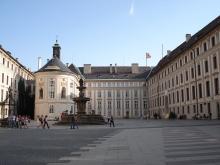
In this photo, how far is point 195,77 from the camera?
54.4 m

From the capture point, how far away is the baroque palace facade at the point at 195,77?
46125mm

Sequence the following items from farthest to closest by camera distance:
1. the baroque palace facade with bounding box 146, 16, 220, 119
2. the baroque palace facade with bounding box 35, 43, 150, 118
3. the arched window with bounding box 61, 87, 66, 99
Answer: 1. the baroque palace facade with bounding box 35, 43, 150, 118
2. the arched window with bounding box 61, 87, 66, 99
3. the baroque palace facade with bounding box 146, 16, 220, 119

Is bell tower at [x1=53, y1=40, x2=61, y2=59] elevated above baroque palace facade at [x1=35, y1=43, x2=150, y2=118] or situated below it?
above

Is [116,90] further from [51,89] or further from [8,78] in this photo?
[8,78]

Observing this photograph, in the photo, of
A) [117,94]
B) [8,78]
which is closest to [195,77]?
[8,78]

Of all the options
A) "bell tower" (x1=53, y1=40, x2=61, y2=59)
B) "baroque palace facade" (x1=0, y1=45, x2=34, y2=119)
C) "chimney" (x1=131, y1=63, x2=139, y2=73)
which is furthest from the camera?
"chimney" (x1=131, y1=63, x2=139, y2=73)

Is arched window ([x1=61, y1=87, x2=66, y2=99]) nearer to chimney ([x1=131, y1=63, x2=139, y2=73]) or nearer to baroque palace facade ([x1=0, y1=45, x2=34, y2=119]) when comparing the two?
baroque palace facade ([x1=0, y1=45, x2=34, y2=119])

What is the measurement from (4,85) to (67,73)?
17.9 metres

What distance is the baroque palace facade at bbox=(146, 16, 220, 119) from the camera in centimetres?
4612

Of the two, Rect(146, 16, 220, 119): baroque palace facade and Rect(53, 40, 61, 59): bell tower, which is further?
Rect(53, 40, 61, 59): bell tower

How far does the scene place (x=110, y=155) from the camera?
11.4m

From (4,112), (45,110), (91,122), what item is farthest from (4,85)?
(91,122)

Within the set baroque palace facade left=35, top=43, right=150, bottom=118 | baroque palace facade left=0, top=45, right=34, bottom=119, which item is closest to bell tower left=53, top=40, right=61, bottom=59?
baroque palace facade left=35, top=43, right=150, bottom=118

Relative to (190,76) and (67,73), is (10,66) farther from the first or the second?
(190,76)
